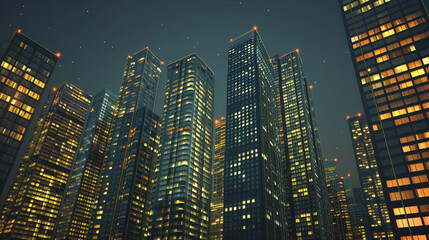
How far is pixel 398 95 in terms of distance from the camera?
101 m

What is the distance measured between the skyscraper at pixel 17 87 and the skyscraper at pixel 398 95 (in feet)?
383

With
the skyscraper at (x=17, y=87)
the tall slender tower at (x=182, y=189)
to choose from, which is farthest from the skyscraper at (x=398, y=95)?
the skyscraper at (x=17, y=87)

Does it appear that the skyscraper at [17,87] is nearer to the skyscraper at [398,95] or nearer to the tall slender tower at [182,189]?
the tall slender tower at [182,189]

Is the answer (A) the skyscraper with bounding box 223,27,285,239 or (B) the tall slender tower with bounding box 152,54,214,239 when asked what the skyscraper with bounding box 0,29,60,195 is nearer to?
(B) the tall slender tower with bounding box 152,54,214,239

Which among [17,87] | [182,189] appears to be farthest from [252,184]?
[17,87]

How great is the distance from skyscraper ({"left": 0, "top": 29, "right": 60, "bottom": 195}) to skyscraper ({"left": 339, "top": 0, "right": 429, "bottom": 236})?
116604mm

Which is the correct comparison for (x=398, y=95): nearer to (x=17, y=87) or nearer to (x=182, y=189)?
(x=182, y=189)

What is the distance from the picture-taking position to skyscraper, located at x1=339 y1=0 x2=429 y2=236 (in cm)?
8650

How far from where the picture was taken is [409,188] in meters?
87.6

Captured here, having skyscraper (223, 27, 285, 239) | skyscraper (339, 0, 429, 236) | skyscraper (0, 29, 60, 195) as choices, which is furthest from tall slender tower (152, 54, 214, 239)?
skyscraper (339, 0, 429, 236)

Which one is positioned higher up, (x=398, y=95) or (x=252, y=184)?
(x=398, y=95)

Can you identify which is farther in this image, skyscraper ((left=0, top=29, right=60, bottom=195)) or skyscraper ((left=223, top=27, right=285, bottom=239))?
skyscraper ((left=223, top=27, right=285, bottom=239))

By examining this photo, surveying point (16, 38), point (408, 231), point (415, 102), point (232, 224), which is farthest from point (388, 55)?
point (16, 38)

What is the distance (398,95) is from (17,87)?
435ft
